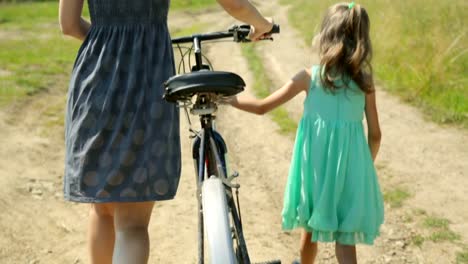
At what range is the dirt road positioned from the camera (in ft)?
14.5

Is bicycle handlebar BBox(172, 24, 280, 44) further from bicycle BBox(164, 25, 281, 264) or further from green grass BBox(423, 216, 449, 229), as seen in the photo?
green grass BBox(423, 216, 449, 229)

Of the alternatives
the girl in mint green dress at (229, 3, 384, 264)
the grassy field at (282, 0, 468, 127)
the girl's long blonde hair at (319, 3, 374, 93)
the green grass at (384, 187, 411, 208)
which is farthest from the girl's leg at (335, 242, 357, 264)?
the grassy field at (282, 0, 468, 127)

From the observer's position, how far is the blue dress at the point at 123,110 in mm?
2707

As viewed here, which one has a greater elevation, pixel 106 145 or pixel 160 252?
pixel 106 145

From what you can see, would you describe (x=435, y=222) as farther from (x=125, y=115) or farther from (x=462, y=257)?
(x=125, y=115)

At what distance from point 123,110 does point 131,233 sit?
0.44 metres

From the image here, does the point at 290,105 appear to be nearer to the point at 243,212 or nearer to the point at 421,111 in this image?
the point at 421,111

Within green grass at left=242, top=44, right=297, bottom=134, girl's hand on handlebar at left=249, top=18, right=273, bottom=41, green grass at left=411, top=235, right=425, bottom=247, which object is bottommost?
green grass at left=411, top=235, right=425, bottom=247

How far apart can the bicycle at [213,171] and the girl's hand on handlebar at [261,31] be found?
1.17 feet

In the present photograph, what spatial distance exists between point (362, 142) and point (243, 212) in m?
1.84

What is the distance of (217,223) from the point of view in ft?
7.81

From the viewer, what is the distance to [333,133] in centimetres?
340

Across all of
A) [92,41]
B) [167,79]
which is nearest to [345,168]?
[167,79]

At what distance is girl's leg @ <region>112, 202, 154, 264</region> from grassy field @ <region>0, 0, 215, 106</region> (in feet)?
19.2
